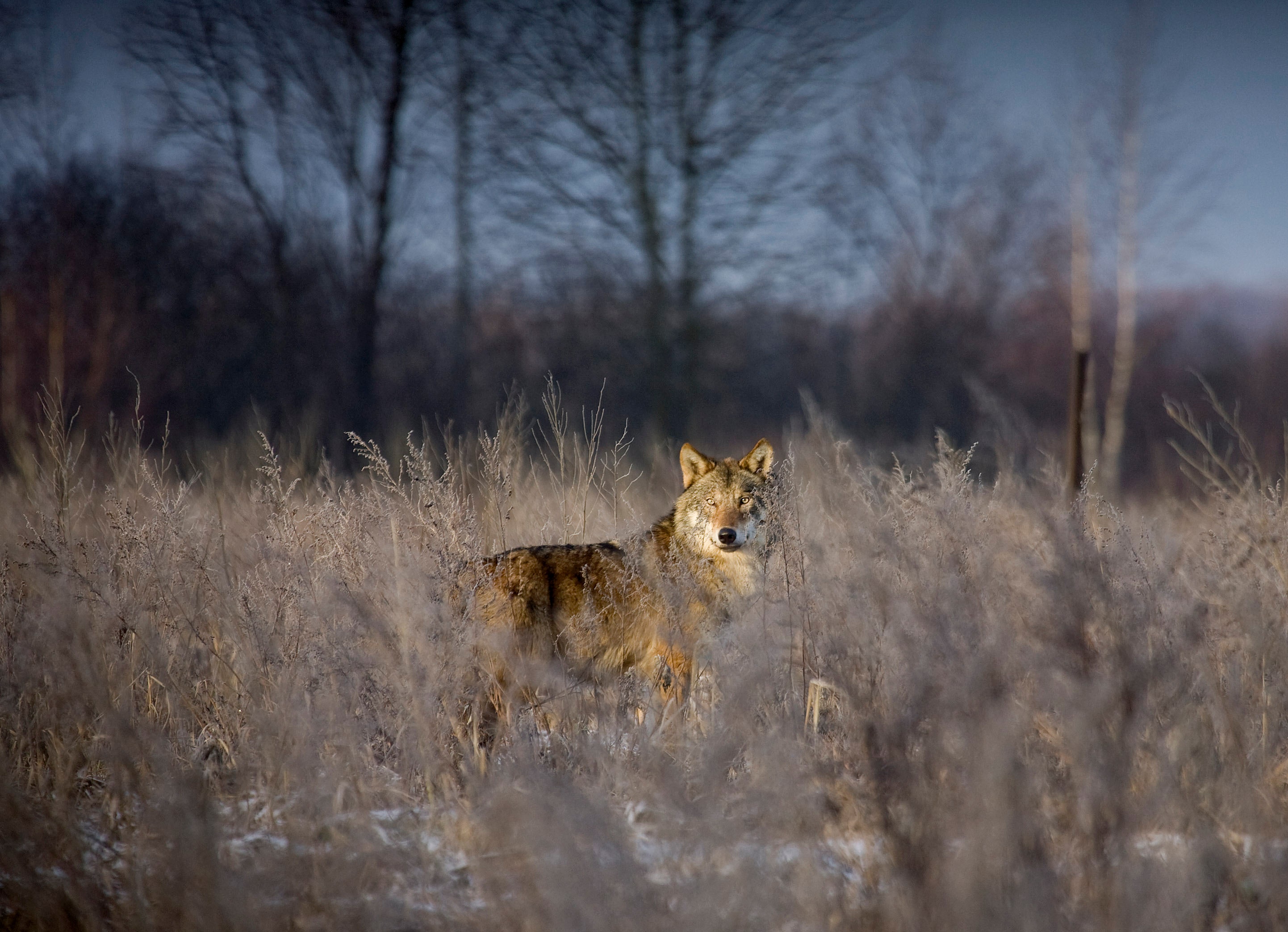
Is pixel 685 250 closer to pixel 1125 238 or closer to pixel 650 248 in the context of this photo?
pixel 650 248

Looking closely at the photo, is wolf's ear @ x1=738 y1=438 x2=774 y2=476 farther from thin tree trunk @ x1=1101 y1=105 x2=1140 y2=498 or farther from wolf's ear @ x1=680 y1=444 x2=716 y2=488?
thin tree trunk @ x1=1101 y1=105 x2=1140 y2=498

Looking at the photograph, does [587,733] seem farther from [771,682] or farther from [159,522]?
[159,522]

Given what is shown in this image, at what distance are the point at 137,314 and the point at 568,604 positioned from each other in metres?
11.4

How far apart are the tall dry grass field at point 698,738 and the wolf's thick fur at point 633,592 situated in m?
0.24

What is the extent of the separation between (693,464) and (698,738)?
2046mm

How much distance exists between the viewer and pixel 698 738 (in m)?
3.14

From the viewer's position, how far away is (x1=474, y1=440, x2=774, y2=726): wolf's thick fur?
12.1ft

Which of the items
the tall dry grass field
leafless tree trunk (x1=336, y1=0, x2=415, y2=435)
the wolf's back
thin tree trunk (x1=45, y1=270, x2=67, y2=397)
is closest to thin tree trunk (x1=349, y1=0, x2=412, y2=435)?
leafless tree trunk (x1=336, y1=0, x2=415, y2=435)

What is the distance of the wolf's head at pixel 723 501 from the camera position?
438 cm

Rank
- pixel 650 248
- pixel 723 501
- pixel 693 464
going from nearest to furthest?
pixel 723 501 < pixel 693 464 < pixel 650 248

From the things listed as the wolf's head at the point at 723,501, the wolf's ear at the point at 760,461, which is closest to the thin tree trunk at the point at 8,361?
the wolf's head at the point at 723,501

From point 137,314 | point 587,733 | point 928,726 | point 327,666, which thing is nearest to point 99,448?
point 137,314

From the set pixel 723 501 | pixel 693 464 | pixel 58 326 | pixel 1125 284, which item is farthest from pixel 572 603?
pixel 1125 284

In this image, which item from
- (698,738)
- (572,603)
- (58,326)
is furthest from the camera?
(58,326)
